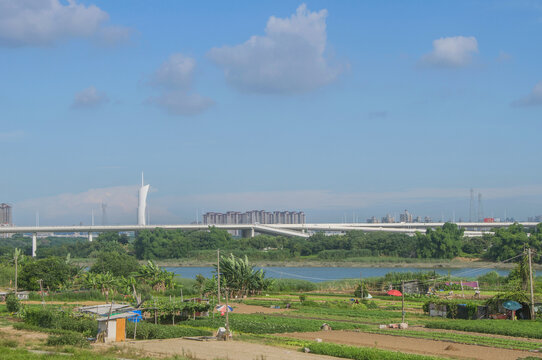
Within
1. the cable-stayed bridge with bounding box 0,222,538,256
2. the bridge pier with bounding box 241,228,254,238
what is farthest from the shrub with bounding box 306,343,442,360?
the bridge pier with bounding box 241,228,254,238

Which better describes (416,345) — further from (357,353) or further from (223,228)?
(223,228)

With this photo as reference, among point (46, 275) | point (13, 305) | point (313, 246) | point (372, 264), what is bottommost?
point (372, 264)

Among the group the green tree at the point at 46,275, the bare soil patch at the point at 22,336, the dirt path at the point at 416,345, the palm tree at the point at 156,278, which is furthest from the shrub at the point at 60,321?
the palm tree at the point at 156,278

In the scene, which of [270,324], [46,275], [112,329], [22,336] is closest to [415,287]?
[270,324]

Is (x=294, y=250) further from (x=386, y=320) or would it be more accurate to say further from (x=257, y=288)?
(x=386, y=320)

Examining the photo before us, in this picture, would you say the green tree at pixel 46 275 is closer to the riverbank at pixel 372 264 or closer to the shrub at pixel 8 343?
the shrub at pixel 8 343

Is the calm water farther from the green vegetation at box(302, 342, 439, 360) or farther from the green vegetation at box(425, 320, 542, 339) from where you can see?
the green vegetation at box(302, 342, 439, 360)
